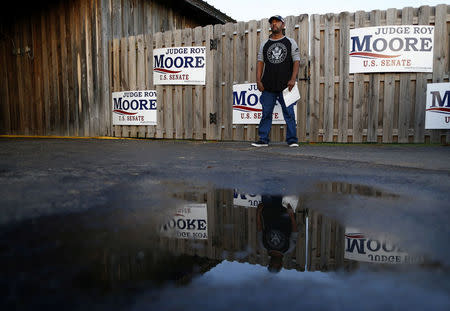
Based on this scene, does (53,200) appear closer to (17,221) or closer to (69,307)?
(17,221)

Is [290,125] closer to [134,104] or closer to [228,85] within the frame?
[228,85]

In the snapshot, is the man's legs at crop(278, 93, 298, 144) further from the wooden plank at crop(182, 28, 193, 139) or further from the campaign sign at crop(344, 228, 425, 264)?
the campaign sign at crop(344, 228, 425, 264)

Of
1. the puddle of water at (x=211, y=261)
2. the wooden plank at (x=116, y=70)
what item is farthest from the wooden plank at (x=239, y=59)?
the puddle of water at (x=211, y=261)

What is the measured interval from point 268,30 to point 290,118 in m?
2.30

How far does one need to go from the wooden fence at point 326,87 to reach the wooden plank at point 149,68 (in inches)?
21.4

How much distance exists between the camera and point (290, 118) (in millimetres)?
5914

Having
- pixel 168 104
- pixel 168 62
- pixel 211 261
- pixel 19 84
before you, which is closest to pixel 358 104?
pixel 168 104

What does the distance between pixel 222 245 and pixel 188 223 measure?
30 cm

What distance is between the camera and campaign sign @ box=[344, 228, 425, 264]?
1.02 meters

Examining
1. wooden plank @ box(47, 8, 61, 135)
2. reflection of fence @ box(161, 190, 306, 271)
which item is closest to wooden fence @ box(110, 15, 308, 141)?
wooden plank @ box(47, 8, 61, 135)

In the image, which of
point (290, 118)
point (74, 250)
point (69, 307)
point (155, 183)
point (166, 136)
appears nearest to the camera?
point (69, 307)

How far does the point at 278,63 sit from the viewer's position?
5852 millimetres

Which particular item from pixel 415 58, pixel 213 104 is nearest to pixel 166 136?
pixel 213 104

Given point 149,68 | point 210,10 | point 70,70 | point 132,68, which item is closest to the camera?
point 149,68
